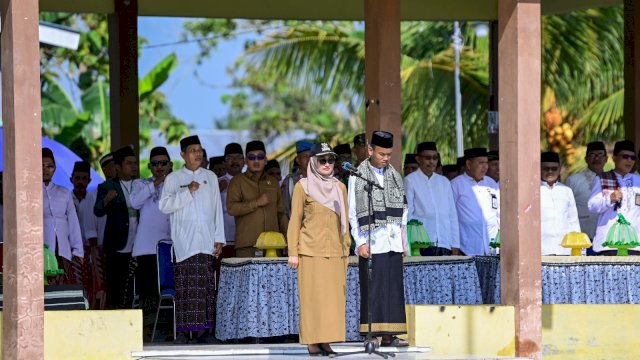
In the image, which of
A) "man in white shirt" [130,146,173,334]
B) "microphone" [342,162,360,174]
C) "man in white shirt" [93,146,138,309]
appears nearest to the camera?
"microphone" [342,162,360,174]

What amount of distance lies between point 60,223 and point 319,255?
3.29 metres

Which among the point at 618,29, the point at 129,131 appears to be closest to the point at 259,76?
the point at 618,29

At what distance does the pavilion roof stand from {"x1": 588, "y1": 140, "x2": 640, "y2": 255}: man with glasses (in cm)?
417

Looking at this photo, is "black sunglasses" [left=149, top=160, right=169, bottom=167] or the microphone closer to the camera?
the microphone

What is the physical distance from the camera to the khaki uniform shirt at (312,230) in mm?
9930

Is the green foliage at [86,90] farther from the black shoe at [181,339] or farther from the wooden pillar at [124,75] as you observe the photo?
the black shoe at [181,339]

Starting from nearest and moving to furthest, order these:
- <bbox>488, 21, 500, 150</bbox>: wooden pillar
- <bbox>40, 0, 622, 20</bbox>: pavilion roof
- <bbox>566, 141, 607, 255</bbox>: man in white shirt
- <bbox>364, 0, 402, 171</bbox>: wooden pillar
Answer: <bbox>364, 0, 402, 171</bbox>: wooden pillar < <bbox>566, 141, 607, 255</bbox>: man in white shirt < <bbox>40, 0, 622, 20</bbox>: pavilion roof < <bbox>488, 21, 500, 150</bbox>: wooden pillar

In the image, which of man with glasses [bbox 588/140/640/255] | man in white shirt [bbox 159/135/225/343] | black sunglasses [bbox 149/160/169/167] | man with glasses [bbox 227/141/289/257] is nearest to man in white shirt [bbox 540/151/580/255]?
man with glasses [bbox 588/140/640/255]

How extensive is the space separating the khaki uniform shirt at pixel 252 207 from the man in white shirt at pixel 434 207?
1513mm

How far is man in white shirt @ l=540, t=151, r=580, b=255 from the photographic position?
41.2 feet

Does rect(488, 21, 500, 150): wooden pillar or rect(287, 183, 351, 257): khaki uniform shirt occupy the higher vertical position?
rect(488, 21, 500, 150): wooden pillar

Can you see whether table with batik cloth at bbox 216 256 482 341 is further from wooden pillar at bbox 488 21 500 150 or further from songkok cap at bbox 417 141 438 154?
wooden pillar at bbox 488 21 500 150

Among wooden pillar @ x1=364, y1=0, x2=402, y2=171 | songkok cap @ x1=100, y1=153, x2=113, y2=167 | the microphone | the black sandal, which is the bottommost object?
the black sandal

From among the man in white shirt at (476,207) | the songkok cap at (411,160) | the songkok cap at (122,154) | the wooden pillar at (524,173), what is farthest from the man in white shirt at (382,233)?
the songkok cap at (411,160)
